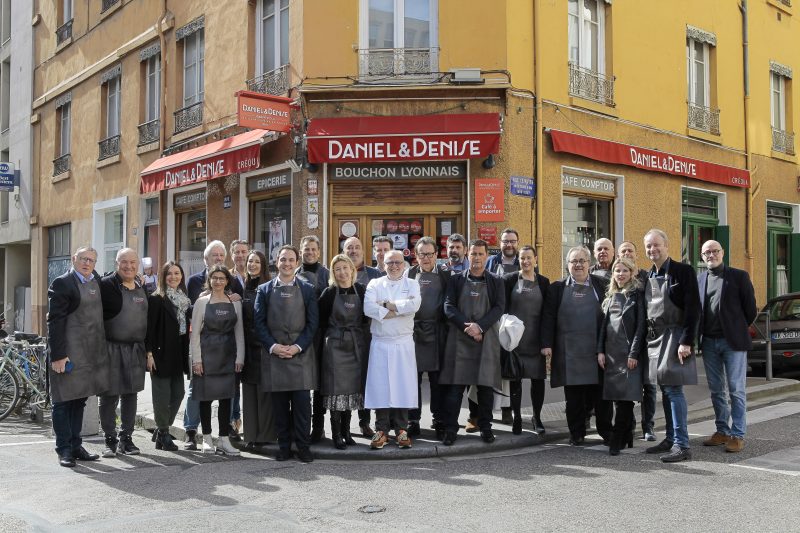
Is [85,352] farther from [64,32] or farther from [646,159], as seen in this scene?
[64,32]

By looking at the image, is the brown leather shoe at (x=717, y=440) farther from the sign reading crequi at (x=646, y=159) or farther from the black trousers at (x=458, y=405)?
the sign reading crequi at (x=646, y=159)

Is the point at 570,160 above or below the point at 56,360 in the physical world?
above

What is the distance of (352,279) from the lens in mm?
7559

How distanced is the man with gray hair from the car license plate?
32.5ft

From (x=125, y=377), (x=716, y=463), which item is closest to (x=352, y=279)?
(x=125, y=377)

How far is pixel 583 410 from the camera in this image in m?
7.85

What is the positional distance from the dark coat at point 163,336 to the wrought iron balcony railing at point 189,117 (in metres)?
8.29

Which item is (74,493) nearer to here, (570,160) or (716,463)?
(716,463)

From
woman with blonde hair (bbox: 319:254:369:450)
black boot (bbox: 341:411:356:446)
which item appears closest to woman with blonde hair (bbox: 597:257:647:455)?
woman with blonde hair (bbox: 319:254:369:450)

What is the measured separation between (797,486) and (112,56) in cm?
1738

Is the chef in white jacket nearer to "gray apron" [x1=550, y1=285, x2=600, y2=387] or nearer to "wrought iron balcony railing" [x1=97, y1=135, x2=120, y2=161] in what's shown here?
"gray apron" [x1=550, y1=285, x2=600, y2=387]

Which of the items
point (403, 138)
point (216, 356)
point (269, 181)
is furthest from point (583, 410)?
point (269, 181)

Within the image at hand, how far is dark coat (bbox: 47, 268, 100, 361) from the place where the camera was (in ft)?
23.6

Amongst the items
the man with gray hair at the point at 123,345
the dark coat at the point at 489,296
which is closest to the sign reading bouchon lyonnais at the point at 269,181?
the man with gray hair at the point at 123,345
